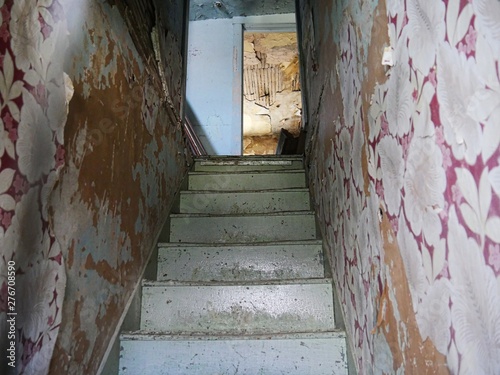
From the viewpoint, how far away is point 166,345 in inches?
48.6

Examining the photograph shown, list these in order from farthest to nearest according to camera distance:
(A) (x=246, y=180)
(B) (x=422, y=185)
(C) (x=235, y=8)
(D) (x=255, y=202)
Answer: (C) (x=235, y=8) → (A) (x=246, y=180) → (D) (x=255, y=202) → (B) (x=422, y=185)

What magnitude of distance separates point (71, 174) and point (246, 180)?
1468 millimetres

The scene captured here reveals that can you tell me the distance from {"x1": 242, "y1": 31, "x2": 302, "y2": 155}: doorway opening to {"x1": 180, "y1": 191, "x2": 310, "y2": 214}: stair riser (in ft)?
12.0

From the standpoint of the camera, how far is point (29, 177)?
0.72 meters

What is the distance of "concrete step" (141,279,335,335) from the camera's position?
4.47ft

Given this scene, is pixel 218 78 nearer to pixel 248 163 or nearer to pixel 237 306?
pixel 248 163

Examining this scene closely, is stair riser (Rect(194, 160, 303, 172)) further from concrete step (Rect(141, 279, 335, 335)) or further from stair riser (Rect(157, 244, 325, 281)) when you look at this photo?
concrete step (Rect(141, 279, 335, 335))

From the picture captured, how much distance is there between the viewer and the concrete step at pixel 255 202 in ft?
6.75

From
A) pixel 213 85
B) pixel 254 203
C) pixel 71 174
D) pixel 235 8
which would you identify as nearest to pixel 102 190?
pixel 71 174

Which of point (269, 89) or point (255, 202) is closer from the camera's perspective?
point (255, 202)

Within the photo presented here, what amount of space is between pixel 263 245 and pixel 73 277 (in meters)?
0.85

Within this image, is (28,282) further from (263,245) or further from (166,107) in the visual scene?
(166,107)

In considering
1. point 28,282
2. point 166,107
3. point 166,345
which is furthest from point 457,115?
point 166,107

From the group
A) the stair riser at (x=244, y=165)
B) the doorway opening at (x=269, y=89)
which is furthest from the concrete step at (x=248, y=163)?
the doorway opening at (x=269, y=89)
